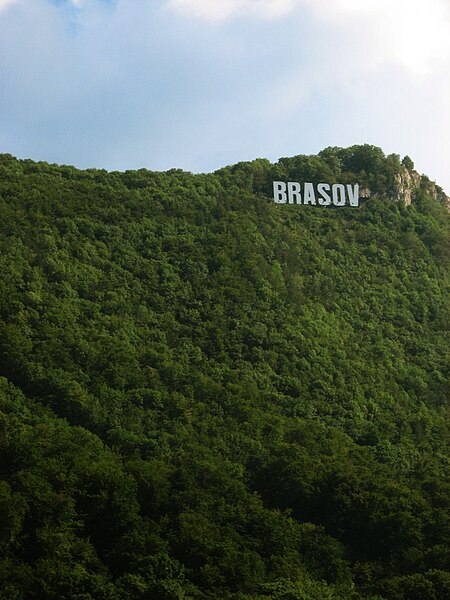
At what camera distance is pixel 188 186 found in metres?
95.2

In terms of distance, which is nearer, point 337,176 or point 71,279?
point 71,279

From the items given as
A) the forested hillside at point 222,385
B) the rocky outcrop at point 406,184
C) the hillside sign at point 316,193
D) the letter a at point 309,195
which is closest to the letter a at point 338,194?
the hillside sign at point 316,193

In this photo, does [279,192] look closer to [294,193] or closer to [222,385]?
[294,193]

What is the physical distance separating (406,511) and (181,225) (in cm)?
3434

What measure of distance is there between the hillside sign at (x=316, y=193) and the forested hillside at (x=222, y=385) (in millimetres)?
1153

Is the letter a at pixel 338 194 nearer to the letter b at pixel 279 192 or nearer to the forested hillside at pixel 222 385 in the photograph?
the forested hillside at pixel 222 385

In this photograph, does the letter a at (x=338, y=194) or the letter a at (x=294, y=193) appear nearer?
the letter a at (x=294, y=193)

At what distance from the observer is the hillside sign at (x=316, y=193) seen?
9894cm

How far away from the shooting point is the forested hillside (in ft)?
189

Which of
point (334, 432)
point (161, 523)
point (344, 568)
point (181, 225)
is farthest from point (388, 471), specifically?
point (181, 225)

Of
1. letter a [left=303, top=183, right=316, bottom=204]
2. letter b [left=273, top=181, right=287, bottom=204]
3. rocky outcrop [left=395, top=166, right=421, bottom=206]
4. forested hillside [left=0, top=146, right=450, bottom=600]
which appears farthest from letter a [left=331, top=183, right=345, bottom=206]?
rocky outcrop [left=395, top=166, right=421, bottom=206]

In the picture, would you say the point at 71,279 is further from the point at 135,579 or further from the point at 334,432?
the point at 135,579

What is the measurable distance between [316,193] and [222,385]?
30.2 meters

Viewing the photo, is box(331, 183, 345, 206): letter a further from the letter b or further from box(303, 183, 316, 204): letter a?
the letter b
